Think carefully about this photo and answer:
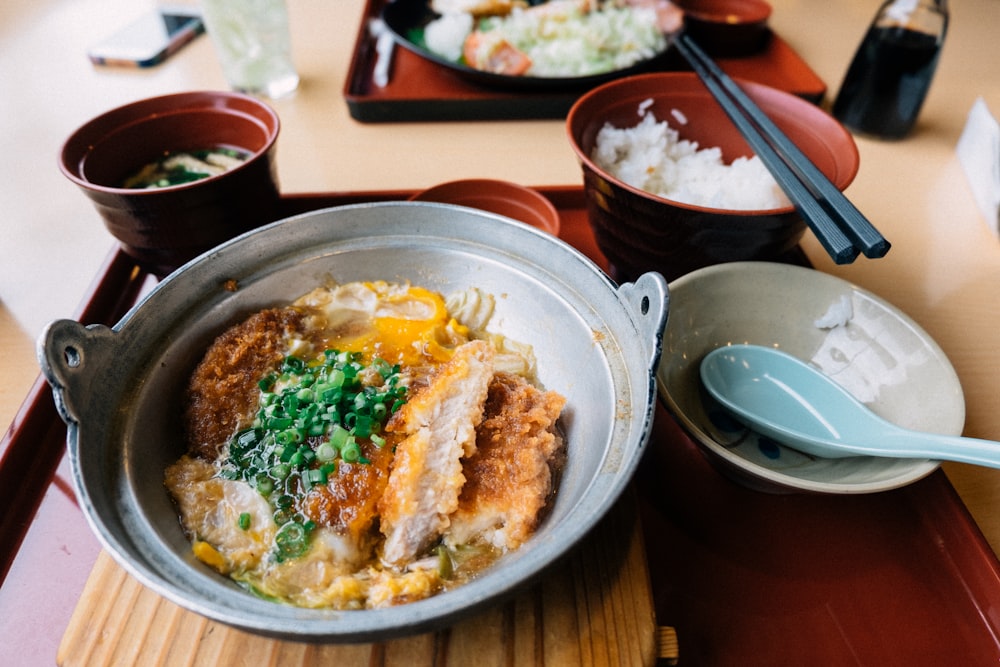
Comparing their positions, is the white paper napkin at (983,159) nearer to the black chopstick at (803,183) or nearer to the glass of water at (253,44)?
the black chopstick at (803,183)

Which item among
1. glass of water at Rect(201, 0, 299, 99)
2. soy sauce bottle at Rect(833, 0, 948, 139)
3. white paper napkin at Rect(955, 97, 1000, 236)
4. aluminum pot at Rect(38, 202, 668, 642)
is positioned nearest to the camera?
aluminum pot at Rect(38, 202, 668, 642)

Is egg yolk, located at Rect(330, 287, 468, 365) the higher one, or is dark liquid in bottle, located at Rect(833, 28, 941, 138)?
dark liquid in bottle, located at Rect(833, 28, 941, 138)

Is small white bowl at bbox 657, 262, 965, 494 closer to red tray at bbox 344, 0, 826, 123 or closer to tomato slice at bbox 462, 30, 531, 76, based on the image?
red tray at bbox 344, 0, 826, 123

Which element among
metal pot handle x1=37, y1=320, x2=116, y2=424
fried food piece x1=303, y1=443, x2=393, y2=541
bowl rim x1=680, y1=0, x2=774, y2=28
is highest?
bowl rim x1=680, y1=0, x2=774, y2=28

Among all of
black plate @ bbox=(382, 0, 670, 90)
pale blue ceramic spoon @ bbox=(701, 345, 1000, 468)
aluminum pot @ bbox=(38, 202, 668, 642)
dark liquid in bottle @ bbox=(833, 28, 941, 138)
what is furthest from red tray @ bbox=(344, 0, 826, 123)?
pale blue ceramic spoon @ bbox=(701, 345, 1000, 468)

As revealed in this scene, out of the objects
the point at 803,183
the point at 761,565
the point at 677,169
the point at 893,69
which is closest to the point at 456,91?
the point at 677,169

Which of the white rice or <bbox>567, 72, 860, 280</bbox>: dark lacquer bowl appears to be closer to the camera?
<bbox>567, 72, 860, 280</bbox>: dark lacquer bowl
